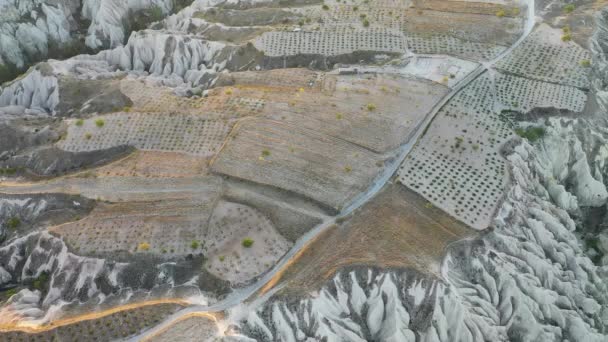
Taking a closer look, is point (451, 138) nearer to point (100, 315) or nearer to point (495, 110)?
point (495, 110)

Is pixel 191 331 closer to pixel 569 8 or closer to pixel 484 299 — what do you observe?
pixel 484 299

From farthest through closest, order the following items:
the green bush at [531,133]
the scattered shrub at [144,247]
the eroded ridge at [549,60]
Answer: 1. the eroded ridge at [549,60]
2. the green bush at [531,133]
3. the scattered shrub at [144,247]

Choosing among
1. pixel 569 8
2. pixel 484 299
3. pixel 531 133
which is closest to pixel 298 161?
pixel 484 299

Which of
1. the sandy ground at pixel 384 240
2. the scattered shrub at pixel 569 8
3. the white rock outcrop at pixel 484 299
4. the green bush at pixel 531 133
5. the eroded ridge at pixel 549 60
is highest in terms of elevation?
the scattered shrub at pixel 569 8

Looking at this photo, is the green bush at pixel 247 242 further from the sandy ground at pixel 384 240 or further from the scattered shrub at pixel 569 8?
the scattered shrub at pixel 569 8

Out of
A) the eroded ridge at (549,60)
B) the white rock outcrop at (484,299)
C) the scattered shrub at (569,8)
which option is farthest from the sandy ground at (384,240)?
the scattered shrub at (569,8)

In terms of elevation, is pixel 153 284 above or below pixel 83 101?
below

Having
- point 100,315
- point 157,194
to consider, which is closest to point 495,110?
point 157,194

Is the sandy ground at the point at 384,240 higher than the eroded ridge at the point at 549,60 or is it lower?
lower

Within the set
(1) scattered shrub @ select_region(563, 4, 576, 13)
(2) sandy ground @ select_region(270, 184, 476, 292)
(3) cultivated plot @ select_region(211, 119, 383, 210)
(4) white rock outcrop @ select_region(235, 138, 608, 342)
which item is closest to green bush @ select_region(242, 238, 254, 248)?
(2) sandy ground @ select_region(270, 184, 476, 292)
